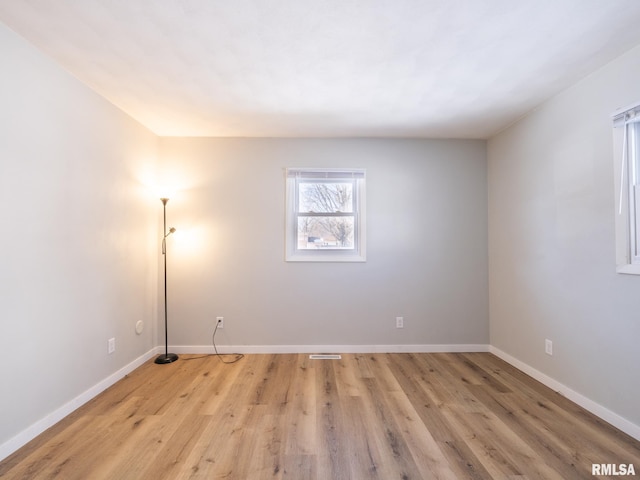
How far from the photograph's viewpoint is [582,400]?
2.15 meters

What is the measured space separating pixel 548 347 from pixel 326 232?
234 centimetres

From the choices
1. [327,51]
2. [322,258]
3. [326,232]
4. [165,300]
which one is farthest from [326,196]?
→ [165,300]

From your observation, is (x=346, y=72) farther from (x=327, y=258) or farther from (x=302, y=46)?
(x=327, y=258)

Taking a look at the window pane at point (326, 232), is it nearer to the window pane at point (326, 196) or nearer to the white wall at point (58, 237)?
the window pane at point (326, 196)

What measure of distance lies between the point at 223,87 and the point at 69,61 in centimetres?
100

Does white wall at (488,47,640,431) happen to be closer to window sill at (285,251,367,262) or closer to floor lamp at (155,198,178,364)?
window sill at (285,251,367,262)

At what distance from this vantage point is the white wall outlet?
246 centimetres

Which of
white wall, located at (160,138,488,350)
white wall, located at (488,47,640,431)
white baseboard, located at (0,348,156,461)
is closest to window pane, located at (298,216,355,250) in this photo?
white wall, located at (160,138,488,350)

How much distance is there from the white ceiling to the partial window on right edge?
48 centimetres

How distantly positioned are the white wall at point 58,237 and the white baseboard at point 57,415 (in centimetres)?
1

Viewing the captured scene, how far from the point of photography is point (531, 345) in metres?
2.68

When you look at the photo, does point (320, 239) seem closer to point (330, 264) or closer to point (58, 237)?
point (330, 264)

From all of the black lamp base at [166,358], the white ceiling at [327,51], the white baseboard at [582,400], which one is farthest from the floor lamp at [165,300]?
the white baseboard at [582,400]

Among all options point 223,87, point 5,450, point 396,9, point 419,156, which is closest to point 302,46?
point 396,9
